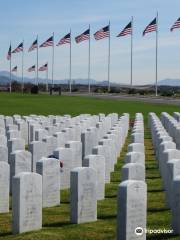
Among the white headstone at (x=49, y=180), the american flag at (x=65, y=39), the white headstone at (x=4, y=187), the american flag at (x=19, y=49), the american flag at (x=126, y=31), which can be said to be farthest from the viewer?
the american flag at (x=19, y=49)

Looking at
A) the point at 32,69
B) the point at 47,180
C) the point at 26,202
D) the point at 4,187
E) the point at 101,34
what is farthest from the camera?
the point at 32,69

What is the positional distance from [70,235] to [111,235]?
1.89 ft

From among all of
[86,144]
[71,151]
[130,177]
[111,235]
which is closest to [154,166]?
[86,144]

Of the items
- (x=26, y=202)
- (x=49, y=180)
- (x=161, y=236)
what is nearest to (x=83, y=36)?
(x=49, y=180)

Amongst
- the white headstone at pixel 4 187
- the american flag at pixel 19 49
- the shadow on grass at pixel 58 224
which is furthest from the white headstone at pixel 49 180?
the american flag at pixel 19 49

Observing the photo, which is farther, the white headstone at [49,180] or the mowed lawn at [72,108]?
the mowed lawn at [72,108]

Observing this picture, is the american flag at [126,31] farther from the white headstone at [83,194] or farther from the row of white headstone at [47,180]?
the white headstone at [83,194]

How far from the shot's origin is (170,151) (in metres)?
11.3

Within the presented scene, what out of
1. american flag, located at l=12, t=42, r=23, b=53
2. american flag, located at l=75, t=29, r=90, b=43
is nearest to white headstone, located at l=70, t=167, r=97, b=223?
american flag, located at l=75, t=29, r=90, b=43

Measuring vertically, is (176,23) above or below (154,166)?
above

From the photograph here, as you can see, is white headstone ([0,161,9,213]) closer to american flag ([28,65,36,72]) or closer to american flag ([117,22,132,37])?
american flag ([117,22,132,37])

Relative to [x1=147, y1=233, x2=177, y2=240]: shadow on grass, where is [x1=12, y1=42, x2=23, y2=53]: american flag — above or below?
above

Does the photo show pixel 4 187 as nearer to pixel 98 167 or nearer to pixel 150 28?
pixel 98 167

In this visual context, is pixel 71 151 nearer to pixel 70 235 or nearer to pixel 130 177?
pixel 130 177
